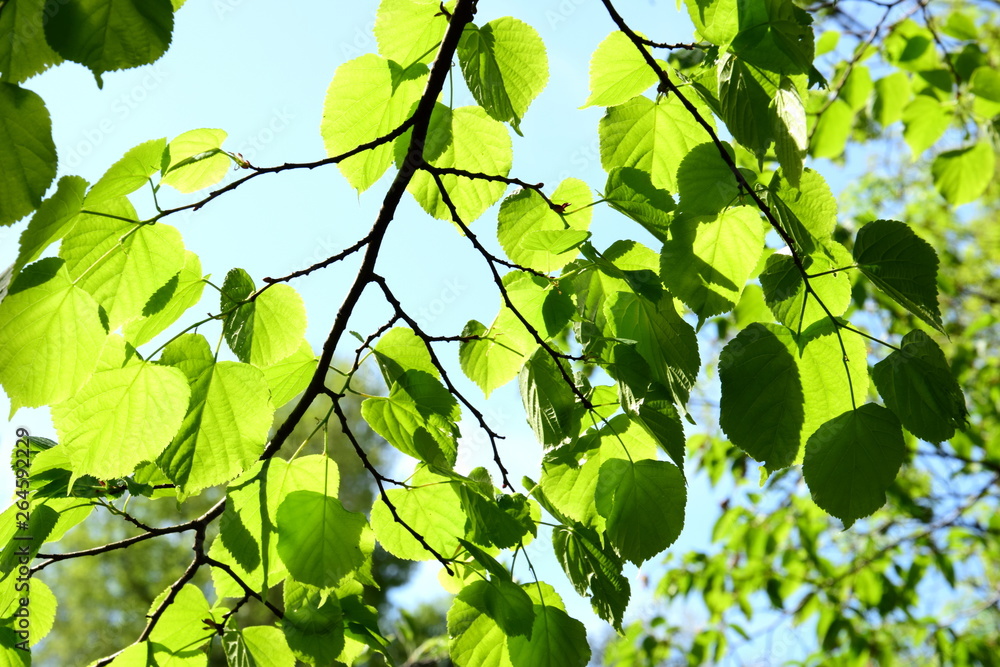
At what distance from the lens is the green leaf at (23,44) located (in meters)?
0.45

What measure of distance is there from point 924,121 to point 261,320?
6.40ft

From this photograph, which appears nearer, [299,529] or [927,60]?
[299,529]

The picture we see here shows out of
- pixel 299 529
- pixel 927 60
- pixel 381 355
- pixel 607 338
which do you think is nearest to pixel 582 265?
pixel 607 338

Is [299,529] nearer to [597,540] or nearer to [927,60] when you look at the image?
[597,540]

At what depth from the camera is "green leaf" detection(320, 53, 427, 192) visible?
2.56 ft

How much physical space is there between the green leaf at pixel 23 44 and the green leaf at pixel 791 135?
54cm

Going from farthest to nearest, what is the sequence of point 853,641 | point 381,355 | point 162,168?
1. point 853,641
2. point 381,355
3. point 162,168

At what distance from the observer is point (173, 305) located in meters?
0.69

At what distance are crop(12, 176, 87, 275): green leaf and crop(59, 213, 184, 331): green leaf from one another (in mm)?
92

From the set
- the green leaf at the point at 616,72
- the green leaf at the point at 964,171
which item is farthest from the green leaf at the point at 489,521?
the green leaf at the point at 964,171

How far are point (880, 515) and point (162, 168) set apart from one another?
4080mm

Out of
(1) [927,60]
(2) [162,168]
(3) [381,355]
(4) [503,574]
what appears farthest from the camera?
(1) [927,60]

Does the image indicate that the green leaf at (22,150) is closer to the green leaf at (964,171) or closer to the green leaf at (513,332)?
the green leaf at (513,332)

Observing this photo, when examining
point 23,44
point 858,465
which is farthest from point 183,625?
point 858,465
